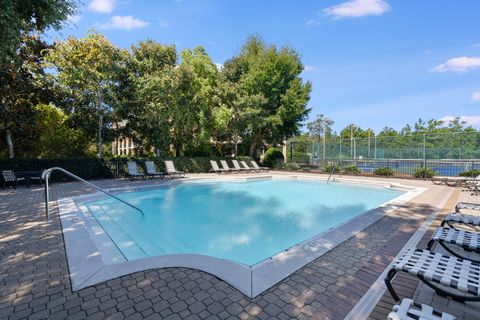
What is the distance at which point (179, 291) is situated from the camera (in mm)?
2607

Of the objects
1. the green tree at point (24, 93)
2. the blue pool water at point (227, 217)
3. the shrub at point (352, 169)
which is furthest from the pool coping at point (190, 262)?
the shrub at point (352, 169)

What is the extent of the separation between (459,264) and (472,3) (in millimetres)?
11480

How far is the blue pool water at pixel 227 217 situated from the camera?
531 cm

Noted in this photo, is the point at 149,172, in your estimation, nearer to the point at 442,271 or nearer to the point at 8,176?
the point at 8,176

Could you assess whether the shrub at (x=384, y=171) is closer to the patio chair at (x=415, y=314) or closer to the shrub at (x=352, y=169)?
the shrub at (x=352, y=169)

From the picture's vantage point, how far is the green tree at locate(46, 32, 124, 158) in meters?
13.0

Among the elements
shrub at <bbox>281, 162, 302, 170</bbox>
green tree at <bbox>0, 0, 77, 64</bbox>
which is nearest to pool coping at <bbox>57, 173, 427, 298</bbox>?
green tree at <bbox>0, 0, 77, 64</bbox>

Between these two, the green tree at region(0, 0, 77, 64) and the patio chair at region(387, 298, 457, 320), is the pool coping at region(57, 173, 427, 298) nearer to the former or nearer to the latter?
the patio chair at region(387, 298, 457, 320)

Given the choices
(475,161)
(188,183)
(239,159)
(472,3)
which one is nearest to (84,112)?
(188,183)

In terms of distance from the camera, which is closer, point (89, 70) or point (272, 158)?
point (89, 70)

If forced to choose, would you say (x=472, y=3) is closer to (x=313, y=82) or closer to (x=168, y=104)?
(x=313, y=82)

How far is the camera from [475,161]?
13.6m

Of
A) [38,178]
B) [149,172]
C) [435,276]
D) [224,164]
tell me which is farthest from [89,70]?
[435,276]

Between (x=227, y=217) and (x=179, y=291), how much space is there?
502 cm
